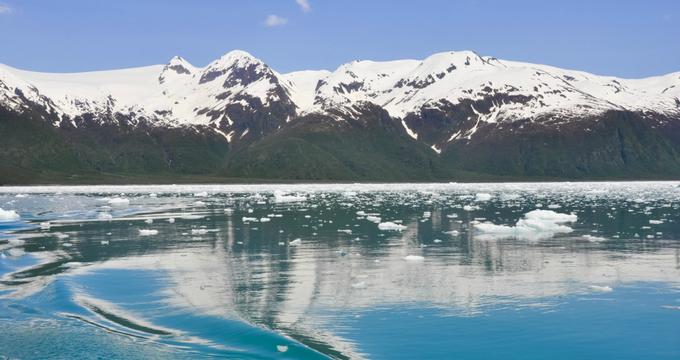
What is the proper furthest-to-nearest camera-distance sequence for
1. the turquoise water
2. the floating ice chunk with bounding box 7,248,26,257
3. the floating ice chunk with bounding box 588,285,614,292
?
the floating ice chunk with bounding box 7,248,26,257 < the floating ice chunk with bounding box 588,285,614,292 < the turquoise water

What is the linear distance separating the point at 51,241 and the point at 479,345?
29.1m

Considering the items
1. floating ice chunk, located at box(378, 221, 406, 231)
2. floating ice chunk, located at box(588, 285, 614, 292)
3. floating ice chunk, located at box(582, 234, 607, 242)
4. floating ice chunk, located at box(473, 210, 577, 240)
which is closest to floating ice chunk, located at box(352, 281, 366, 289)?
floating ice chunk, located at box(588, 285, 614, 292)

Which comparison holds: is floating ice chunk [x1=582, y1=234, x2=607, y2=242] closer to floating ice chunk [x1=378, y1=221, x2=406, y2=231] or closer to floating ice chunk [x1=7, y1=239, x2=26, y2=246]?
floating ice chunk [x1=378, y1=221, x2=406, y2=231]

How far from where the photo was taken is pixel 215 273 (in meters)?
26.1

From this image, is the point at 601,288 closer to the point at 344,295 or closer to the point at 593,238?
the point at 344,295

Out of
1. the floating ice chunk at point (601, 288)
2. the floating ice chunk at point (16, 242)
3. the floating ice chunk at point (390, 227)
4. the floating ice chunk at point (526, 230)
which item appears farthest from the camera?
the floating ice chunk at point (390, 227)

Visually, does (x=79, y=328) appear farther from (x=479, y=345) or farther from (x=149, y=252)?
(x=149, y=252)

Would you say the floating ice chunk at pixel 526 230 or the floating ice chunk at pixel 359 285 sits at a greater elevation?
the floating ice chunk at pixel 526 230

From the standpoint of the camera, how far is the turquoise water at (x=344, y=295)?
16.2 m

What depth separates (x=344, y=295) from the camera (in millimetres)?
21453

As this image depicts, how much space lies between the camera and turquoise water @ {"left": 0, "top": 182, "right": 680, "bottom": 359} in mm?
16172

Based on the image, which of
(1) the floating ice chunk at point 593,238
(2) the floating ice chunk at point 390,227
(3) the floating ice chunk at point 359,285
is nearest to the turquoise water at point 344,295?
(3) the floating ice chunk at point 359,285

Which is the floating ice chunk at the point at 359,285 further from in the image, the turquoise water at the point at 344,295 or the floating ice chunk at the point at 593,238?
the floating ice chunk at the point at 593,238

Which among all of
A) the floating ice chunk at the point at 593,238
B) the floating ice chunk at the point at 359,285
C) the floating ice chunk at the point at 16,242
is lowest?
the floating ice chunk at the point at 359,285
